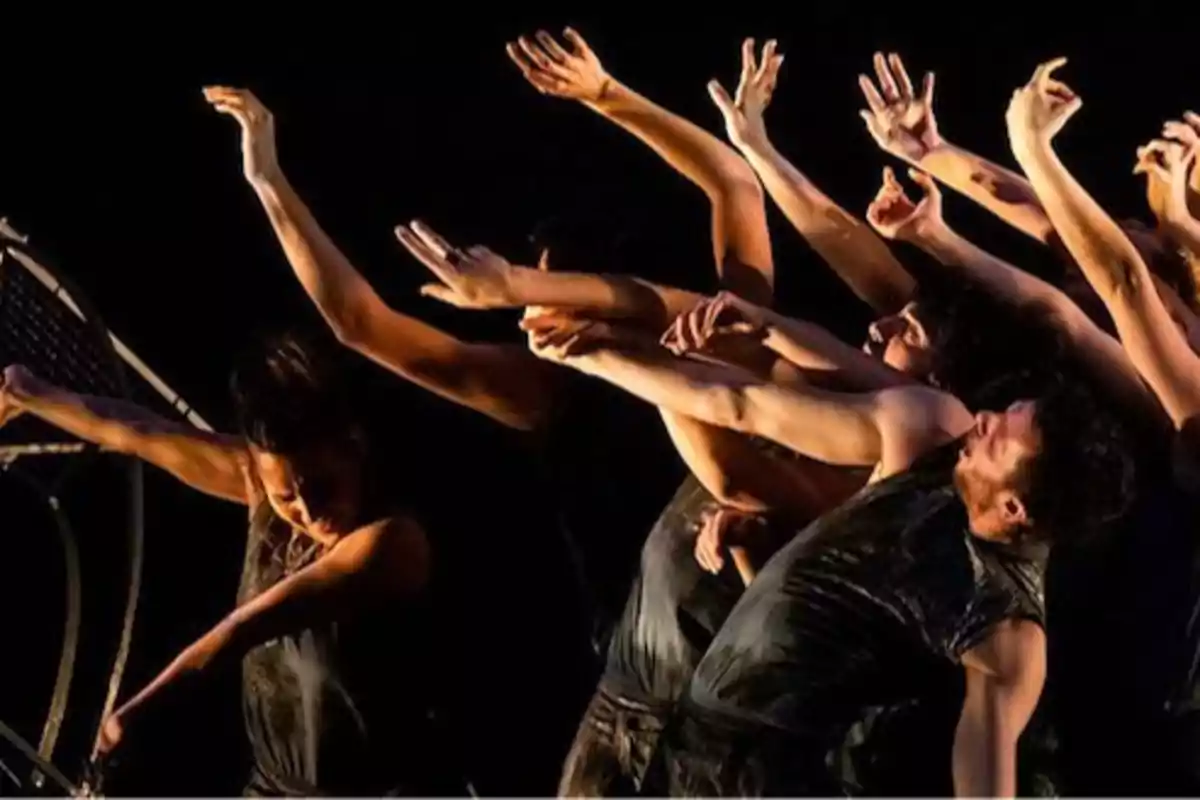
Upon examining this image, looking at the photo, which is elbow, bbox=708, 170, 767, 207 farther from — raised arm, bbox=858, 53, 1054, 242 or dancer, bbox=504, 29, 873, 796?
raised arm, bbox=858, 53, 1054, 242

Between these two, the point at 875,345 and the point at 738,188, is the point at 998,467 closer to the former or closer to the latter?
the point at 875,345

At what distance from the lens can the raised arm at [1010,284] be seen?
2010mm

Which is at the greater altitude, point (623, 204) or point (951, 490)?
point (623, 204)

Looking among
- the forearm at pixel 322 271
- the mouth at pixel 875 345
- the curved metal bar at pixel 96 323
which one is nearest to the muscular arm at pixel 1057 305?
the mouth at pixel 875 345

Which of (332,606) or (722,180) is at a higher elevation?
(722,180)

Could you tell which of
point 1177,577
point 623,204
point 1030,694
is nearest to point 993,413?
point 1030,694

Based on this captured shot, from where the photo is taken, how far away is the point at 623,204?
2.44 metres

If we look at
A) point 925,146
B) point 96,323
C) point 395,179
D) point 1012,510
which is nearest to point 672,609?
point 1012,510

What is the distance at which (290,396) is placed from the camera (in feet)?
6.75

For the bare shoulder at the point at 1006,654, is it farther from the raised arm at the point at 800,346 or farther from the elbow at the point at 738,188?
the elbow at the point at 738,188

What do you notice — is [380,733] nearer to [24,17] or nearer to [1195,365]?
[1195,365]

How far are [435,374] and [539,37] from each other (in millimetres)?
378

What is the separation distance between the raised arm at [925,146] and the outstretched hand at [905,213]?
0.03m

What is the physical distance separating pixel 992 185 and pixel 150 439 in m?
0.95
